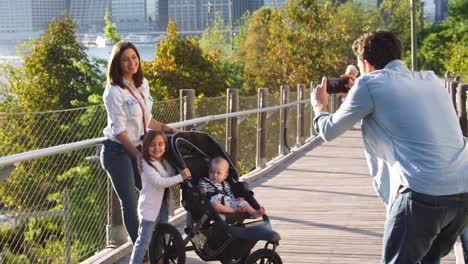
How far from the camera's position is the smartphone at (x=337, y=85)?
4.12 meters

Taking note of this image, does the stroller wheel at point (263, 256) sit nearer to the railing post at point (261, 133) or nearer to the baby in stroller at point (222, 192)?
the baby in stroller at point (222, 192)

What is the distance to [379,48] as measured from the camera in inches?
153

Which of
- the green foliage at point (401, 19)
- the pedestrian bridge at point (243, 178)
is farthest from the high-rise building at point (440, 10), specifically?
the pedestrian bridge at point (243, 178)

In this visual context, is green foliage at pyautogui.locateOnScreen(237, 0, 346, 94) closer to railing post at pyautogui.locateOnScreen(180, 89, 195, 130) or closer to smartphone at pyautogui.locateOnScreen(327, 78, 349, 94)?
railing post at pyautogui.locateOnScreen(180, 89, 195, 130)

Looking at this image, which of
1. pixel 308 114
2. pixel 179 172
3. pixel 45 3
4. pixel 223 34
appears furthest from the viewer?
pixel 45 3

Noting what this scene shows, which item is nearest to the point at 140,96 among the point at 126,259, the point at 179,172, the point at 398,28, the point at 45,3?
the point at 179,172

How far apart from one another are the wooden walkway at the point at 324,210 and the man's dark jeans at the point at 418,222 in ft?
9.21

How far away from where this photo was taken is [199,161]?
6.22 metres

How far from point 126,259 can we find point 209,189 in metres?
1.04

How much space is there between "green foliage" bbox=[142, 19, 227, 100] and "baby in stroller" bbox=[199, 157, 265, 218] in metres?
32.6

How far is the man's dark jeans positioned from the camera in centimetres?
376

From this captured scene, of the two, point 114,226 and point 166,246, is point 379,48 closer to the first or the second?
point 166,246

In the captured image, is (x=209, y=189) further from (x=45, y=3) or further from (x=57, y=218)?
(x=45, y=3)

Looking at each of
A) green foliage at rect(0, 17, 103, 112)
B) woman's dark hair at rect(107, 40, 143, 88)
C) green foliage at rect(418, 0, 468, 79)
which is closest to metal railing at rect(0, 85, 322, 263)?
woman's dark hair at rect(107, 40, 143, 88)
